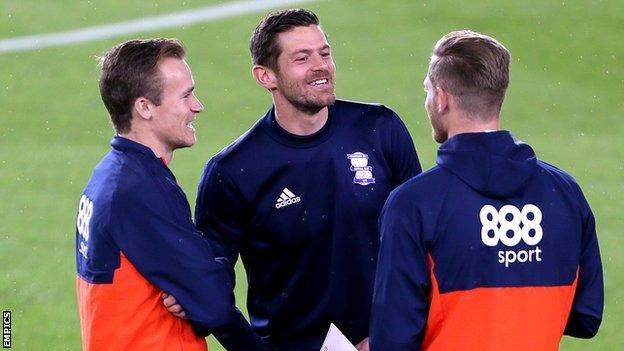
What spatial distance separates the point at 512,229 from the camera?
12.5ft

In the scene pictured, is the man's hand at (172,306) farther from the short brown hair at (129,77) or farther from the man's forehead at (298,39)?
the man's forehead at (298,39)

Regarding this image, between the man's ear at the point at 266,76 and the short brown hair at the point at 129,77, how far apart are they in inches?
28.0

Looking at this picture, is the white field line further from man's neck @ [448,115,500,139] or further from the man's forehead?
man's neck @ [448,115,500,139]

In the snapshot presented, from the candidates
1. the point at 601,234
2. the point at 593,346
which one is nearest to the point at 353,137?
the point at 593,346

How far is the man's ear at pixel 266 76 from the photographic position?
16.2ft

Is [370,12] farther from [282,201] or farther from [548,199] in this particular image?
[548,199]

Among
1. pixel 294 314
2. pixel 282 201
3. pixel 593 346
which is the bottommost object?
pixel 593 346

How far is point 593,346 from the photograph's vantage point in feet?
23.2

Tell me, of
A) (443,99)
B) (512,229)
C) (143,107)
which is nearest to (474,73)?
(443,99)

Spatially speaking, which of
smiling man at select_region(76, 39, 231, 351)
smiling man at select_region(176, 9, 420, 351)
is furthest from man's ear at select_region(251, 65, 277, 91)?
smiling man at select_region(76, 39, 231, 351)

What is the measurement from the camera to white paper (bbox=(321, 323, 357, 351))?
4.18m

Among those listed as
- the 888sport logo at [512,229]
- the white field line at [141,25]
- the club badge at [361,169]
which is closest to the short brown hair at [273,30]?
the club badge at [361,169]

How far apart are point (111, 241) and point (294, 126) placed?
1.04m

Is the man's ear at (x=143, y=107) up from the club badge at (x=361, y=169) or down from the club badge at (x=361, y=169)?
up
